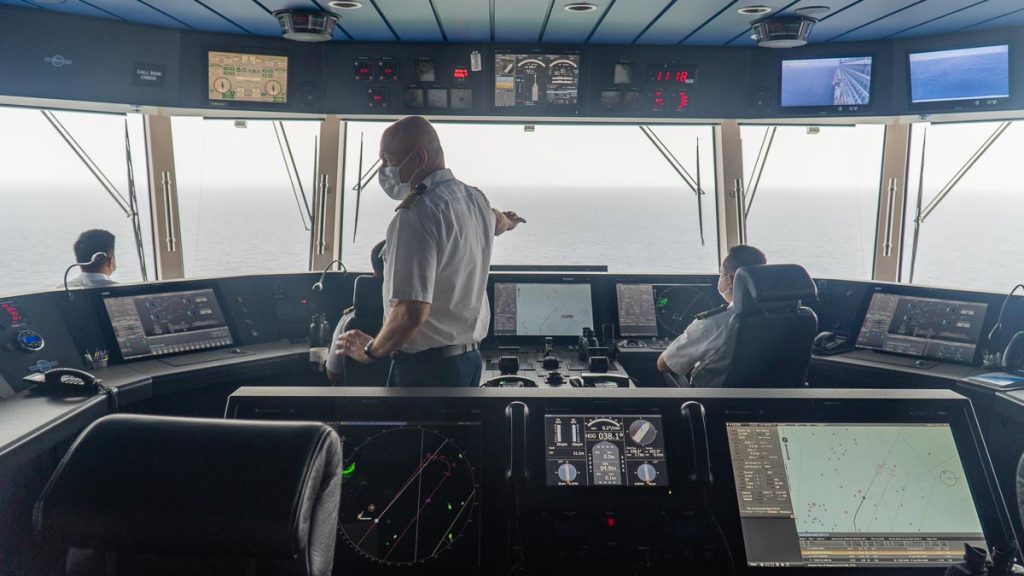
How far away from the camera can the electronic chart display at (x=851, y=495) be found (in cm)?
121

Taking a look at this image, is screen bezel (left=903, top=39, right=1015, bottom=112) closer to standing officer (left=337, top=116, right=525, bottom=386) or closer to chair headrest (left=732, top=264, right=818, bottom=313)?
chair headrest (left=732, top=264, right=818, bottom=313)

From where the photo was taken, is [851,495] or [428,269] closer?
[851,495]

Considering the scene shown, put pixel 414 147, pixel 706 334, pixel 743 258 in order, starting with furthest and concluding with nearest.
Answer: pixel 743 258 → pixel 706 334 → pixel 414 147

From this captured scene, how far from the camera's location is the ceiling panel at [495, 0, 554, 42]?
3.32 meters

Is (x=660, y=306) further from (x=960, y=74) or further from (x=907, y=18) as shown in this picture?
(x=960, y=74)

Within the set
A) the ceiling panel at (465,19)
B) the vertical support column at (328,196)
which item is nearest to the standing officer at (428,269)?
the ceiling panel at (465,19)

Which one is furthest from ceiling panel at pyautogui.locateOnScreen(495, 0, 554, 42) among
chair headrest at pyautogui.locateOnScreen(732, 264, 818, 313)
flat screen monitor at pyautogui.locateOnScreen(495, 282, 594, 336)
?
chair headrest at pyautogui.locateOnScreen(732, 264, 818, 313)

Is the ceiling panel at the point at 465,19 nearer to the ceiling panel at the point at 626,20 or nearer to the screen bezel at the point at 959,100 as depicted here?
the ceiling panel at the point at 626,20

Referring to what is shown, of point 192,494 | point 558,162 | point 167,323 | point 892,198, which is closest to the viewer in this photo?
point 192,494

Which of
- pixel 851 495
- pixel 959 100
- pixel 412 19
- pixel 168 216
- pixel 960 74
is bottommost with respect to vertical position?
pixel 851 495

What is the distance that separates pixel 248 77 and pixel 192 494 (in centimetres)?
364

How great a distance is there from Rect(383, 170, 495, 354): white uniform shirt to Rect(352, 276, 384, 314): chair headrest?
1.82 ft

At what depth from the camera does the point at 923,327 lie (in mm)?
3557

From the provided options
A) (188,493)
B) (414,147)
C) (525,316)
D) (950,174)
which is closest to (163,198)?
(525,316)
